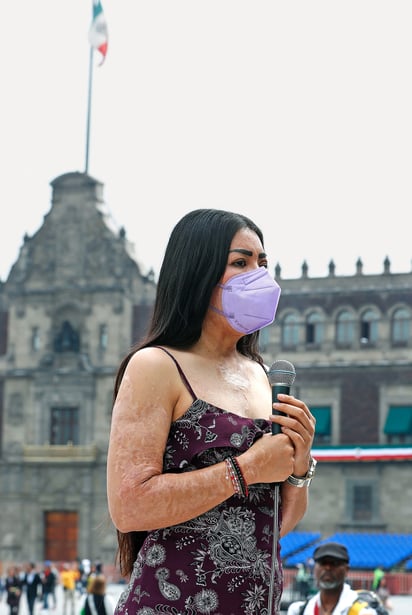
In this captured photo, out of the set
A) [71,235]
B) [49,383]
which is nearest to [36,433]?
[49,383]

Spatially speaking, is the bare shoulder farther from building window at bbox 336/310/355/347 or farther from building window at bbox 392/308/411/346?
building window at bbox 336/310/355/347

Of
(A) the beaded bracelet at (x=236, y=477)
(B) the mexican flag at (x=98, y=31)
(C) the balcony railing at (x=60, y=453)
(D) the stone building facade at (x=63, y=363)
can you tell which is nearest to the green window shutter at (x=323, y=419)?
(D) the stone building facade at (x=63, y=363)

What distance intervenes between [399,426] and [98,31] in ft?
61.4

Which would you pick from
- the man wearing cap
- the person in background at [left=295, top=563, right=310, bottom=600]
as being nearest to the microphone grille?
the man wearing cap

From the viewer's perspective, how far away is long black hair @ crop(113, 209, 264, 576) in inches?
130

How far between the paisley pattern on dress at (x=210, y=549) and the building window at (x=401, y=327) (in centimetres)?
3976

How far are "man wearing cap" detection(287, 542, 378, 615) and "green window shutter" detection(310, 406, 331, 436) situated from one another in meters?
35.1

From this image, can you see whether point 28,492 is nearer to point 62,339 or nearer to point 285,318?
point 62,339

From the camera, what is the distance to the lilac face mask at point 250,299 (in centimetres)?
324

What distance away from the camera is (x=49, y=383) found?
45.1 metres

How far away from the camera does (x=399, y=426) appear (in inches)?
1620

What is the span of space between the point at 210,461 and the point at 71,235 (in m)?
42.8

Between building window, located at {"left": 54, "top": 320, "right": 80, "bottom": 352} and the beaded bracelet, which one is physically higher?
building window, located at {"left": 54, "top": 320, "right": 80, "bottom": 352}

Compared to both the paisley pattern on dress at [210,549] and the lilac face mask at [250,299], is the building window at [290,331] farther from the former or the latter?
the paisley pattern on dress at [210,549]
